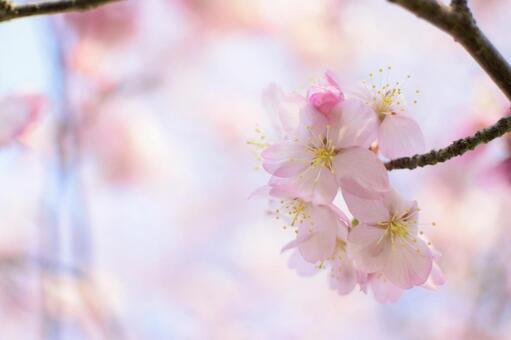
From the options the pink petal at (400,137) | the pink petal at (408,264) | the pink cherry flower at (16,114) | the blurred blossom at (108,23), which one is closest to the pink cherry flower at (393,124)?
the pink petal at (400,137)

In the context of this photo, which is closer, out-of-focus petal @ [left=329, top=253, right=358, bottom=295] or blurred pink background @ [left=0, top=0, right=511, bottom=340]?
out-of-focus petal @ [left=329, top=253, right=358, bottom=295]

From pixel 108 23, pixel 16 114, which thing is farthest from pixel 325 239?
pixel 108 23

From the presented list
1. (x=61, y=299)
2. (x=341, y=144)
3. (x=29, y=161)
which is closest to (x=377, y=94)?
(x=341, y=144)

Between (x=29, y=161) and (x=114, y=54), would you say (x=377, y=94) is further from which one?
(x=29, y=161)

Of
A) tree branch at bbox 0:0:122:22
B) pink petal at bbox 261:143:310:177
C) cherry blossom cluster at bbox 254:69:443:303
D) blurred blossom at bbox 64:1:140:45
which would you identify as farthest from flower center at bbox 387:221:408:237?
blurred blossom at bbox 64:1:140:45

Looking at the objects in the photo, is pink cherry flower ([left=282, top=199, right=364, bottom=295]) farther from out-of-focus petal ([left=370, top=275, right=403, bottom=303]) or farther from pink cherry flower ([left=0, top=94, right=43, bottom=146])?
pink cherry flower ([left=0, top=94, right=43, bottom=146])

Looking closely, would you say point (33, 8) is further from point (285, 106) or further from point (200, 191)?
point (200, 191)

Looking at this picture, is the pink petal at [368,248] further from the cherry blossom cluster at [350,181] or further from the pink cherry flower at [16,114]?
the pink cherry flower at [16,114]
